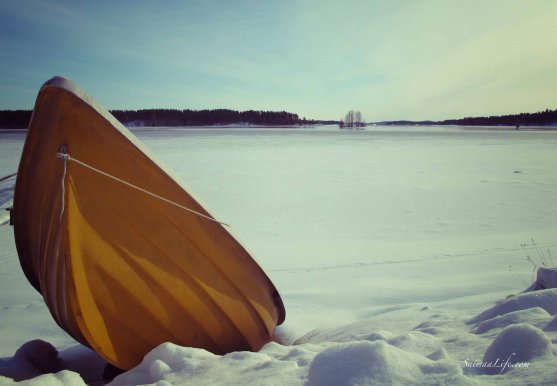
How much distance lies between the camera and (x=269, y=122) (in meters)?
95.1

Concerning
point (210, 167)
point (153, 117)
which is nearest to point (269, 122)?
point (153, 117)

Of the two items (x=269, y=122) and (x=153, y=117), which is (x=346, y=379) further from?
(x=269, y=122)

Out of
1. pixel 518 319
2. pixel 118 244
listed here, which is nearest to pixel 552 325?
pixel 518 319

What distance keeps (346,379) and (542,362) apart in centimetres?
79

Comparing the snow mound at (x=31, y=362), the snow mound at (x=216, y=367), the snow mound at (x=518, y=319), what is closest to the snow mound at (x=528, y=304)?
the snow mound at (x=518, y=319)

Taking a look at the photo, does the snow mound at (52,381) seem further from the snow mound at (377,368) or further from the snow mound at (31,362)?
the snow mound at (377,368)

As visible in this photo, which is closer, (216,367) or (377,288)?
(216,367)

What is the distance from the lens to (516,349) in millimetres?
1452

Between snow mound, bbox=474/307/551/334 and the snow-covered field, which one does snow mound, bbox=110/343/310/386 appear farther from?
snow mound, bbox=474/307/551/334

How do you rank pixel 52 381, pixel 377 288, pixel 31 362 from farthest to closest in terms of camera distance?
1. pixel 377 288
2. pixel 31 362
3. pixel 52 381

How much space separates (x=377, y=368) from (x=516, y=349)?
0.63 meters

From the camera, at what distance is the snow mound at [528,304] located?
6.64 ft

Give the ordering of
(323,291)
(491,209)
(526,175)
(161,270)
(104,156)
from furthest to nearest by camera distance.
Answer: (526,175) < (491,209) < (323,291) < (161,270) < (104,156)

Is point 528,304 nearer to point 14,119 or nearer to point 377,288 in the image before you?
point 377,288
